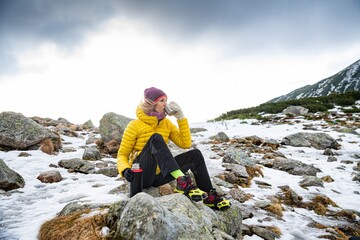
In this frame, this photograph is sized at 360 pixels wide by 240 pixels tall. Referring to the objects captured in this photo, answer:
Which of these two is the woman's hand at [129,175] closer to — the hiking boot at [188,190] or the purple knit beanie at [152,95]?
the hiking boot at [188,190]

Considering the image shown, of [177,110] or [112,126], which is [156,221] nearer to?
[177,110]

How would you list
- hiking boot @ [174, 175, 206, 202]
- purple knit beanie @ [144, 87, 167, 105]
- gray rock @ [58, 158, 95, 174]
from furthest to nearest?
gray rock @ [58, 158, 95, 174], purple knit beanie @ [144, 87, 167, 105], hiking boot @ [174, 175, 206, 202]

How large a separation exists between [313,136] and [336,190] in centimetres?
644

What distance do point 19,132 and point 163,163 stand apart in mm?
6601

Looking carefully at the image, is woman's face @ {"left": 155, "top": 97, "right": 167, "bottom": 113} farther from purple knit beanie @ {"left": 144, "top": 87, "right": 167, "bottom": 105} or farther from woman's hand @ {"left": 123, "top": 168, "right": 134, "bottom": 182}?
woman's hand @ {"left": 123, "top": 168, "right": 134, "bottom": 182}

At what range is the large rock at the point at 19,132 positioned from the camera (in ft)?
24.1

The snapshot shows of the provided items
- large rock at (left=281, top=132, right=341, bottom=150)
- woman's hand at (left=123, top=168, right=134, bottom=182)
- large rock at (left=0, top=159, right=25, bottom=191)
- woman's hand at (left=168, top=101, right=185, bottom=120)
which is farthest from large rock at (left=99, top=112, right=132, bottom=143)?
large rock at (left=281, top=132, right=341, bottom=150)

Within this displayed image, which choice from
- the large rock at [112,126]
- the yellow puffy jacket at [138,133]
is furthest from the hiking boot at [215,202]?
the large rock at [112,126]

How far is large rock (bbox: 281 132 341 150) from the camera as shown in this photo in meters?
11.0

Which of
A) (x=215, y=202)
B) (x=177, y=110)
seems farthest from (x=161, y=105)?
(x=215, y=202)

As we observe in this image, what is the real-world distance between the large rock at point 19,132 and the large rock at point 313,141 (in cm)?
1174

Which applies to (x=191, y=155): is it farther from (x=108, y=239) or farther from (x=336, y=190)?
(x=336, y=190)

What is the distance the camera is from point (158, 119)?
4266 millimetres

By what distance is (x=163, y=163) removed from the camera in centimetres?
355
